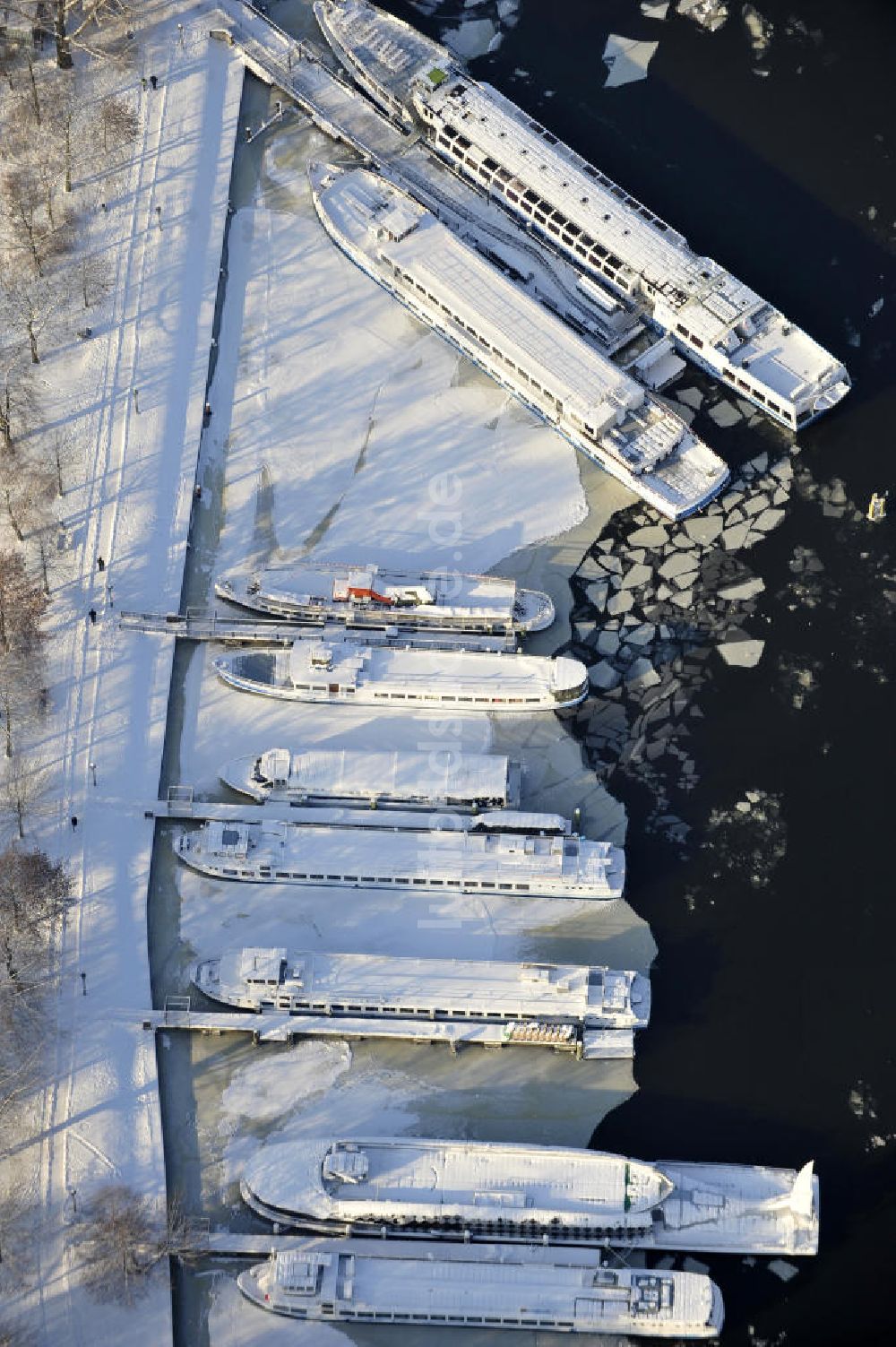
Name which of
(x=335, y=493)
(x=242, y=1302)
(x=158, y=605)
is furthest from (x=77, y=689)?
(x=242, y=1302)

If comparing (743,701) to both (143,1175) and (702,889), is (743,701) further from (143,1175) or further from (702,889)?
(143,1175)

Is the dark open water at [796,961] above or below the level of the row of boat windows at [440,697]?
below

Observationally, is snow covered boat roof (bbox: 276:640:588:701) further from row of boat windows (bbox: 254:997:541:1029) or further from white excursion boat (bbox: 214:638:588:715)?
row of boat windows (bbox: 254:997:541:1029)

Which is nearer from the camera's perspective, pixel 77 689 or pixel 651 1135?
pixel 651 1135

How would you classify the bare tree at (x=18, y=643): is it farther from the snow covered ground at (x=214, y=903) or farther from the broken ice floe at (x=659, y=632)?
the broken ice floe at (x=659, y=632)

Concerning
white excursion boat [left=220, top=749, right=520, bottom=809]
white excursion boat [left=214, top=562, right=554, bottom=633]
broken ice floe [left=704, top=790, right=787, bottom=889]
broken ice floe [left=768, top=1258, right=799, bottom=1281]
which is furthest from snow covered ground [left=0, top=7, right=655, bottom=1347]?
broken ice floe [left=768, top=1258, right=799, bottom=1281]

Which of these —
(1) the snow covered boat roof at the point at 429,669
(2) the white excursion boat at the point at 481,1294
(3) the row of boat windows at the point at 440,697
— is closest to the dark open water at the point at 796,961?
(2) the white excursion boat at the point at 481,1294

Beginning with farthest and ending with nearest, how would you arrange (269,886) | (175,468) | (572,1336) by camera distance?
(175,468) < (269,886) < (572,1336)
